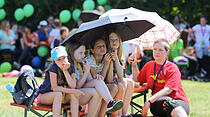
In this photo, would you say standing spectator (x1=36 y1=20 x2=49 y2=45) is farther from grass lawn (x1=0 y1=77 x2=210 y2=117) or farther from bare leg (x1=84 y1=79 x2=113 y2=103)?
bare leg (x1=84 y1=79 x2=113 y2=103)

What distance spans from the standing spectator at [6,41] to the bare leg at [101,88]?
826 cm

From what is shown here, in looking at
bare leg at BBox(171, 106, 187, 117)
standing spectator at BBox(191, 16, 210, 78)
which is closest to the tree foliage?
standing spectator at BBox(191, 16, 210, 78)

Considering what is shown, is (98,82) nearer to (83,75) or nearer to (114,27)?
(83,75)

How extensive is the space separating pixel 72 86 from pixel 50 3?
11.5 meters

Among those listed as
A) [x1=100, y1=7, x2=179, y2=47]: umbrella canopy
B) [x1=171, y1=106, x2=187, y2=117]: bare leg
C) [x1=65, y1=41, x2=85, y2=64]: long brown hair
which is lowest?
[x1=171, y1=106, x2=187, y2=117]: bare leg

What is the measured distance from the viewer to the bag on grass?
17.5 feet

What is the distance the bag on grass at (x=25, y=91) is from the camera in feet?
17.5

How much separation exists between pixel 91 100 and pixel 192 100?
4086 millimetres

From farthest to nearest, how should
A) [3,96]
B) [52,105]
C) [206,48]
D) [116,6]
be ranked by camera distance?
[116,6] < [206,48] < [3,96] < [52,105]

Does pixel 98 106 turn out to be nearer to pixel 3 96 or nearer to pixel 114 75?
pixel 114 75

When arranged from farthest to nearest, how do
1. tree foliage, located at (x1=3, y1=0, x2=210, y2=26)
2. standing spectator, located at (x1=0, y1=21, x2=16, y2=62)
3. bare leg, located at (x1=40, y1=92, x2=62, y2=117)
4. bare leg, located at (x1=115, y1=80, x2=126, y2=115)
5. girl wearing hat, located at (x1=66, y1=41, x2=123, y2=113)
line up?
1. tree foliage, located at (x1=3, y1=0, x2=210, y2=26)
2. standing spectator, located at (x1=0, y1=21, x2=16, y2=62)
3. bare leg, located at (x1=115, y1=80, x2=126, y2=115)
4. girl wearing hat, located at (x1=66, y1=41, x2=123, y2=113)
5. bare leg, located at (x1=40, y1=92, x2=62, y2=117)

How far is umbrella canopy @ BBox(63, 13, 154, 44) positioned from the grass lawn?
2.13 meters

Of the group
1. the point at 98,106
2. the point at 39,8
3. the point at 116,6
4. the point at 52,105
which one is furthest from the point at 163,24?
the point at 39,8

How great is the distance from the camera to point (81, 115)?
18.8ft
